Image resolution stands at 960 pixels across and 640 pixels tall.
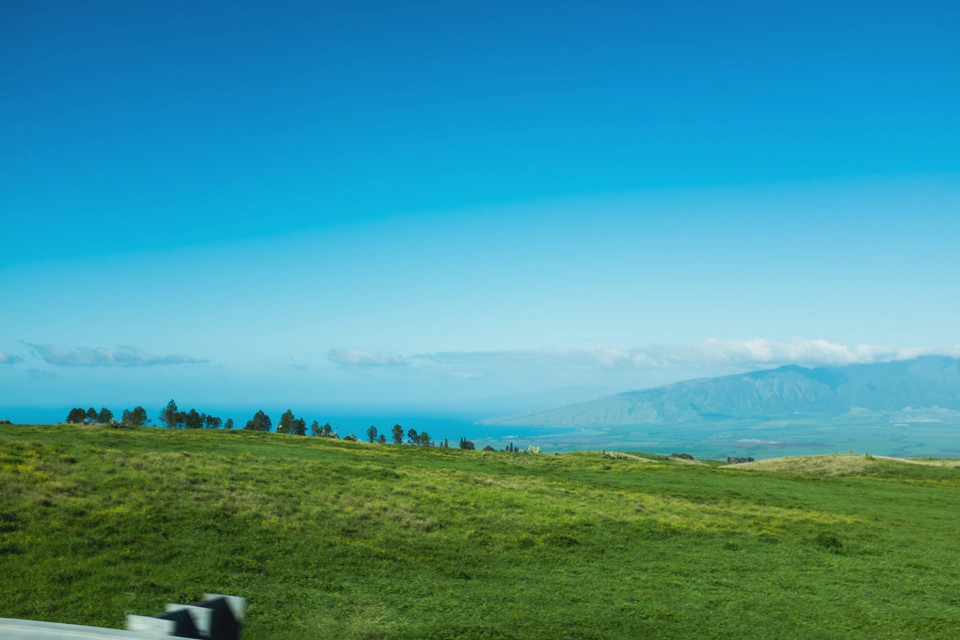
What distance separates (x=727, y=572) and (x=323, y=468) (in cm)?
1933

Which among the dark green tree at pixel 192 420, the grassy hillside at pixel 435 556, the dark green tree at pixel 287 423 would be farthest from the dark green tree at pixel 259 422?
the grassy hillside at pixel 435 556

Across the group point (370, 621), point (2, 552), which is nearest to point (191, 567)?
point (2, 552)

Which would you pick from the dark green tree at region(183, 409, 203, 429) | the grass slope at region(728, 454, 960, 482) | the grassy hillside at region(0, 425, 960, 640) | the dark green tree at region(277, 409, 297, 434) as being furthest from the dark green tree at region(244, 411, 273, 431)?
the grass slope at region(728, 454, 960, 482)

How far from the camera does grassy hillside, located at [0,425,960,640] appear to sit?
1225 cm

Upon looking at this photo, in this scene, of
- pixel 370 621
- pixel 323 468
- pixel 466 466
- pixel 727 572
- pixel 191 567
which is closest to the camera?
pixel 370 621

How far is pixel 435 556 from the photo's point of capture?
56.6ft

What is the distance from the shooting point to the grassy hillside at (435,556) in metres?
12.2

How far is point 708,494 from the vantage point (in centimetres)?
3459

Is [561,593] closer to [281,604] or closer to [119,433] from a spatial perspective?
[281,604]

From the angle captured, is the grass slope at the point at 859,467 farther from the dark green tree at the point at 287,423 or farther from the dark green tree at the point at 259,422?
the dark green tree at the point at 259,422

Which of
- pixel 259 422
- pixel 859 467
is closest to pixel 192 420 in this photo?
pixel 259 422

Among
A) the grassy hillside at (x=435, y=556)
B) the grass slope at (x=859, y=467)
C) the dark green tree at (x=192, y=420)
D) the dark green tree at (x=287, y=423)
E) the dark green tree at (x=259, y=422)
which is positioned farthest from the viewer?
the dark green tree at (x=287, y=423)

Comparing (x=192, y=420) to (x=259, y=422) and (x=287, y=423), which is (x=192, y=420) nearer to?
(x=259, y=422)

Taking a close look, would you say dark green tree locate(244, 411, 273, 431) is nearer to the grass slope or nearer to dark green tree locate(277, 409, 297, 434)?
dark green tree locate(277, 409, 297, 434)
